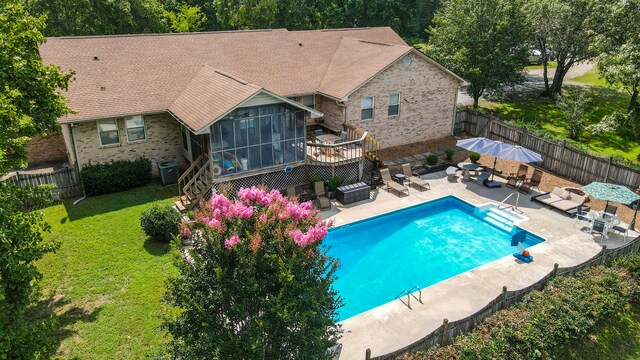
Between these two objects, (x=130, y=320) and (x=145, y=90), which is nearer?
(x=130, y=320)

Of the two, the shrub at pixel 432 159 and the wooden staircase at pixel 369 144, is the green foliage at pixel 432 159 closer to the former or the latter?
the shrub at pixel 432 159

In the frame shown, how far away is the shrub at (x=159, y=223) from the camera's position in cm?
1698

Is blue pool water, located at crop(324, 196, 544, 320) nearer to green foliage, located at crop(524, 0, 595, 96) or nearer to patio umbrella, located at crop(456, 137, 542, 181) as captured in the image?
patio umbrella, located at crop(456, 137, 542, 181)

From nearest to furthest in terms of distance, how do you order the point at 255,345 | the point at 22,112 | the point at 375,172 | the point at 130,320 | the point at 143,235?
the point at 255,345 < the point at 22,112 < the point at 130,320 < the point at 143,235 < the point at 375,172

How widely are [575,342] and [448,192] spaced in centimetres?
1071

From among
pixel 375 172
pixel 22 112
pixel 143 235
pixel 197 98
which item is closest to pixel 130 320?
pixel 143 235

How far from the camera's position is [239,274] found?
27.8ft

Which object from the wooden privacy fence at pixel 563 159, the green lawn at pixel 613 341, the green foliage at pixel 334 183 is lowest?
the green lawn at pixel 613 341

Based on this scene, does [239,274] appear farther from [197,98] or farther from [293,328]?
[197,98]

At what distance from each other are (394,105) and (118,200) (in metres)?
15.6

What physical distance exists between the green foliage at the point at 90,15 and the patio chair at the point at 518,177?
3055 centimetres

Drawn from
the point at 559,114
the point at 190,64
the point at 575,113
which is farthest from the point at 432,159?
the point at 559,114

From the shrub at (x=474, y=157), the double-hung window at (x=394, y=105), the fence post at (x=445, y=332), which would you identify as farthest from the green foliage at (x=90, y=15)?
the fence post at (x=445, y=332)

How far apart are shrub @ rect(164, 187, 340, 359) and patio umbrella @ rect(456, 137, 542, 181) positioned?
15.4 metres
